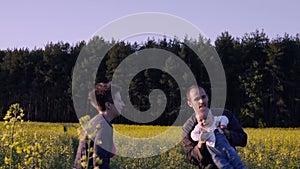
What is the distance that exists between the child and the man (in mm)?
73

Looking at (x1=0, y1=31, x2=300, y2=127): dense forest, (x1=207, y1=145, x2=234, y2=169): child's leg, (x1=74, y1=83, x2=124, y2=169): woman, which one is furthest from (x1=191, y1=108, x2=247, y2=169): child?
(x1=0, y1=31, x2=300, y2=127): dense forest

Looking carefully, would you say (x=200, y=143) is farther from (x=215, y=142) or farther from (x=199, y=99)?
(x=199, y=99)

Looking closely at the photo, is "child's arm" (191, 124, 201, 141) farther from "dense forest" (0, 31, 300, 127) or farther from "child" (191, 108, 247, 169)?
"dense forest" (0, 31, 300, 127)

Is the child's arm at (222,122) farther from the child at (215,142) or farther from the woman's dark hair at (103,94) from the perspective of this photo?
the woman's dark hair at (103,94)

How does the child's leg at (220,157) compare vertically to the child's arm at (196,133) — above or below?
below

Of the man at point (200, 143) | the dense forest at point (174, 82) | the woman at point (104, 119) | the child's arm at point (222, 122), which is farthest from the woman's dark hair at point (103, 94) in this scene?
the dense forest at point (174, 82)

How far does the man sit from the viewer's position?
14.9 feet

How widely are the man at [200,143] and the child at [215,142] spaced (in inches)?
2.9

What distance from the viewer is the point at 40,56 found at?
57.1 metres

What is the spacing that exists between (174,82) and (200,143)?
40079mm

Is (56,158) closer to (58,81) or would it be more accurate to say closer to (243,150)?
(243,150)

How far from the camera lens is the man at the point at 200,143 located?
4.54m

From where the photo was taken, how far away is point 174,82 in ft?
147

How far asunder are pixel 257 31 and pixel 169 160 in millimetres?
42709
